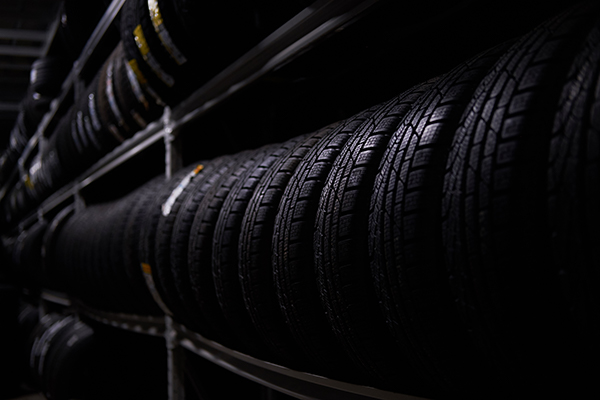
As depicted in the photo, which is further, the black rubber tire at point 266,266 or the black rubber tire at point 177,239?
the black rubber tire at point 177,239

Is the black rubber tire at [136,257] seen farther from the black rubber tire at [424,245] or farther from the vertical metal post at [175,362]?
the black rubber tire at [424,245]

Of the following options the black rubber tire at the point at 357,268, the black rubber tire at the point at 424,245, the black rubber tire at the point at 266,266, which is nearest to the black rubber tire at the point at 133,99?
the black rubber tire at the point at 266,266

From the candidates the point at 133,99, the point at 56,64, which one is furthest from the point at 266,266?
the point at 56,64

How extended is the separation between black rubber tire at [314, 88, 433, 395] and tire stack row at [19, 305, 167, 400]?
6.72 ft

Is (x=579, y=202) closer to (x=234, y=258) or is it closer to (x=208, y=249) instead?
(x=234, y=258)

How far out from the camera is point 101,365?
263 cm

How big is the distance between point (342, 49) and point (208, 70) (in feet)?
1.42

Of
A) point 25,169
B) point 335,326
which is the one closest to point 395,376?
point 335,326

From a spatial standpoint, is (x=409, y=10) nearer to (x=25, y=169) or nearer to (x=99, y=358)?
(x=99, y=358)

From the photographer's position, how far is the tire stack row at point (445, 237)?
0.53 m

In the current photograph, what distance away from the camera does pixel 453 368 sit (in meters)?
0.67

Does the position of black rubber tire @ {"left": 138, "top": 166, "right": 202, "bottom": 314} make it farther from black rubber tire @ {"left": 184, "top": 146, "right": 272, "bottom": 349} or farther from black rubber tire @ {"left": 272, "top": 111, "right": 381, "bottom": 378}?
black rubber tire @ {"left": 272, "top": 111, "right": 381, "bottom": 378}

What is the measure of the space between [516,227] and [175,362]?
1.47 m

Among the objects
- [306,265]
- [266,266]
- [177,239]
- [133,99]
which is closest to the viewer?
[306,265]
